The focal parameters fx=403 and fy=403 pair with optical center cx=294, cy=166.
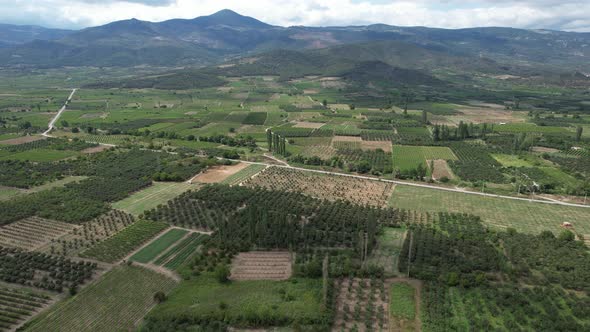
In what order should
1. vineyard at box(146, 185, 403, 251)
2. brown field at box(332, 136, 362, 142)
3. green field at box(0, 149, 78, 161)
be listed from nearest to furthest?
1. vineyard at box(146, 185, 403, 251)
2. green field at box(0, 149, 78, 161)
3. brown field at box(332, 136, 362, 142)

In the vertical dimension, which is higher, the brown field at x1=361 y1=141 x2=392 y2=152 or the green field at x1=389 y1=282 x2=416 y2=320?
the brown field at x1=361 y1=141 x2=392 y2=152

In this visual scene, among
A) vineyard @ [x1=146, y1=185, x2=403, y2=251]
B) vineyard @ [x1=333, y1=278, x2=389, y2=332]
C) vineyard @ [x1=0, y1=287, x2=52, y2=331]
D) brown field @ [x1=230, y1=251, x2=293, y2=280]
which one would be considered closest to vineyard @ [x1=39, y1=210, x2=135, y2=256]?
vineyard @ [x1=146, y1=185, x2=403, y2=251]

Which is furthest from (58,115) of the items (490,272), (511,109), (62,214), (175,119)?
(511,109)

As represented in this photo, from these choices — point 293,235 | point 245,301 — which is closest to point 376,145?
point 293,235

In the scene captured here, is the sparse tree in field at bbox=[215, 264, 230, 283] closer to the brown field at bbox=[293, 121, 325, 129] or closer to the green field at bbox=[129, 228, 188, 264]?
the green field at bbox=[129, 228, 188, 264]

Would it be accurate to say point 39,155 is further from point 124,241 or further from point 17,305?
point 17,305

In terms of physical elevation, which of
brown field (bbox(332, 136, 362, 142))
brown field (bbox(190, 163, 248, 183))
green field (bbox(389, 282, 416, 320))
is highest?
brown field (bbox(332, 136, 362, 142))
